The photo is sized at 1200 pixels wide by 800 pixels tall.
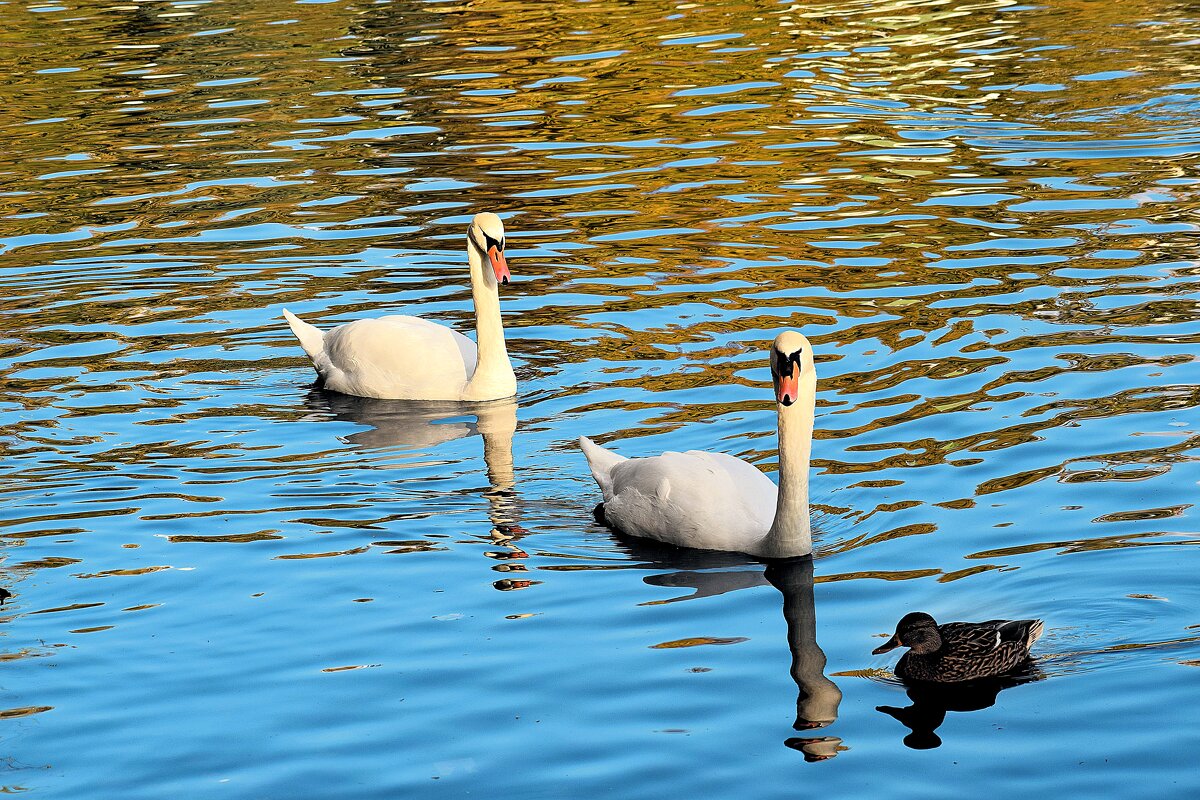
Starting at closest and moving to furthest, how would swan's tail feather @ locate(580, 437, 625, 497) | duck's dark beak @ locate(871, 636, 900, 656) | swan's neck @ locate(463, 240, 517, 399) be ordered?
1. duck's dark beak @ locate(871, 636, 900, 656)
2. swan's tail feather @ locate(580, 437, 625, 497)
3. swan's neck @ locate(463, 240, 517, 399)

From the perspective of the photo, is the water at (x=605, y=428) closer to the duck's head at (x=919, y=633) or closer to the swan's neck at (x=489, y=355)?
the duck's head at (x=919, y=633)

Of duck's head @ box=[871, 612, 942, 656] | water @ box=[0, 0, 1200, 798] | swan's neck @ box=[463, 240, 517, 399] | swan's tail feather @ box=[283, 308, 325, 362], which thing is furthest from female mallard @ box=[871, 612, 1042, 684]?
swan's tail feather @ box=[283, 308, 325, 362]

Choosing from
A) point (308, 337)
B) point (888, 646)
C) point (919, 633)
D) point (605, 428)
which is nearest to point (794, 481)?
point (888, 646)

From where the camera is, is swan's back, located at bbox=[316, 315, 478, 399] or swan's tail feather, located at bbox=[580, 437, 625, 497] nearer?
swan's tail feather, located at bbox=[580, 437, 625, 497]

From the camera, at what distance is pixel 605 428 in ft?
39.5

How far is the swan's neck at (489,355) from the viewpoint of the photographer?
13164 millimetres

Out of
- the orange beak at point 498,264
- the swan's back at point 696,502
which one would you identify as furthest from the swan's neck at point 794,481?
the orange beak at point 498,264

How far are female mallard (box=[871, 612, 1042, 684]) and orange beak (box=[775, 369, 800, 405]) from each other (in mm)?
1845

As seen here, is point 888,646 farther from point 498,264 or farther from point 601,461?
point 498,264

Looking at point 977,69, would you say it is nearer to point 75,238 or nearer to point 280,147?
point 280,147

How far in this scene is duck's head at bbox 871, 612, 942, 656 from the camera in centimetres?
800

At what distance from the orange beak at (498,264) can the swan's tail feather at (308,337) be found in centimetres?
148

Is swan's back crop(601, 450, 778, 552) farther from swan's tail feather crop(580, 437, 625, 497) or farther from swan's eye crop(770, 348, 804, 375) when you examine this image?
swan's eye crop(770, 348, 804, 375)

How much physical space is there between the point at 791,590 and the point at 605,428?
9.77 ft
